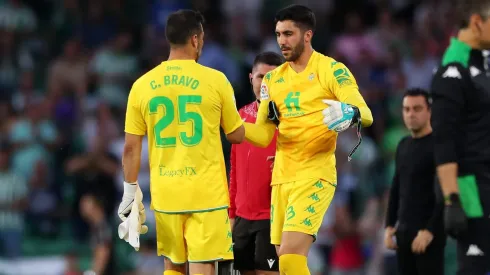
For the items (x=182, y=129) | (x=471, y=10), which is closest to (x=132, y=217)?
(x=182, y=129)

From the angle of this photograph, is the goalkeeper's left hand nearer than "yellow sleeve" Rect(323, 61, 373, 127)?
Yes

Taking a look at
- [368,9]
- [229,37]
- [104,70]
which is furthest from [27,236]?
[368,9]

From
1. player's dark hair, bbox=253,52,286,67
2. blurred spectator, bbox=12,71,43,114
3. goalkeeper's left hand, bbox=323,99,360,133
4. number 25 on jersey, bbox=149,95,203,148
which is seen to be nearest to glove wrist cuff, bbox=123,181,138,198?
number 25 on jersey, bbox=149,95,203,148

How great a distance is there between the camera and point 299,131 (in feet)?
25.2

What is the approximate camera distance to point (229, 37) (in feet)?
53.1

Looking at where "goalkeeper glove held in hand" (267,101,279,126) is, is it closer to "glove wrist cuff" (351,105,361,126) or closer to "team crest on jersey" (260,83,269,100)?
"team crest on jersey" (260,83,269,100)

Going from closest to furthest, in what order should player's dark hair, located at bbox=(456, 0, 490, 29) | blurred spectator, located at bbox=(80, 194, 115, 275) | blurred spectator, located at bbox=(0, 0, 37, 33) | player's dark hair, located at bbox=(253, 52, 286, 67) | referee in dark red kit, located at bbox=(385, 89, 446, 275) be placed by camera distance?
player's dark hair, located at bbox=(456, 0, 490, 29), player's dark hair, located at bbox=(253, 52, 286, 67), referee in dark red kit, located at bbox=(385, 89, 446, 275), blurred spectator, located at bbox=(80, 194, 115, 275), blurred spectator, located at bbox=(0, 0, 37, 33)

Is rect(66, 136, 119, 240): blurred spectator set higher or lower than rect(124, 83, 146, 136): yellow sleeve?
lower

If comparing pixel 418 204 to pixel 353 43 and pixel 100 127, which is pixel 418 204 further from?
pixel 353 43

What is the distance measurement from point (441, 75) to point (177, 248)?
227cm

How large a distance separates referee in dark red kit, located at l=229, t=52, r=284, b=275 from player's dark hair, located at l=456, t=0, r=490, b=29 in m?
2.07

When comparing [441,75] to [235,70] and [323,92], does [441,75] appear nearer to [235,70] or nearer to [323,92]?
[323,92]

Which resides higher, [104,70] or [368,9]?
[368,9]

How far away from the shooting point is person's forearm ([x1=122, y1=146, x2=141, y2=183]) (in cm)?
738
